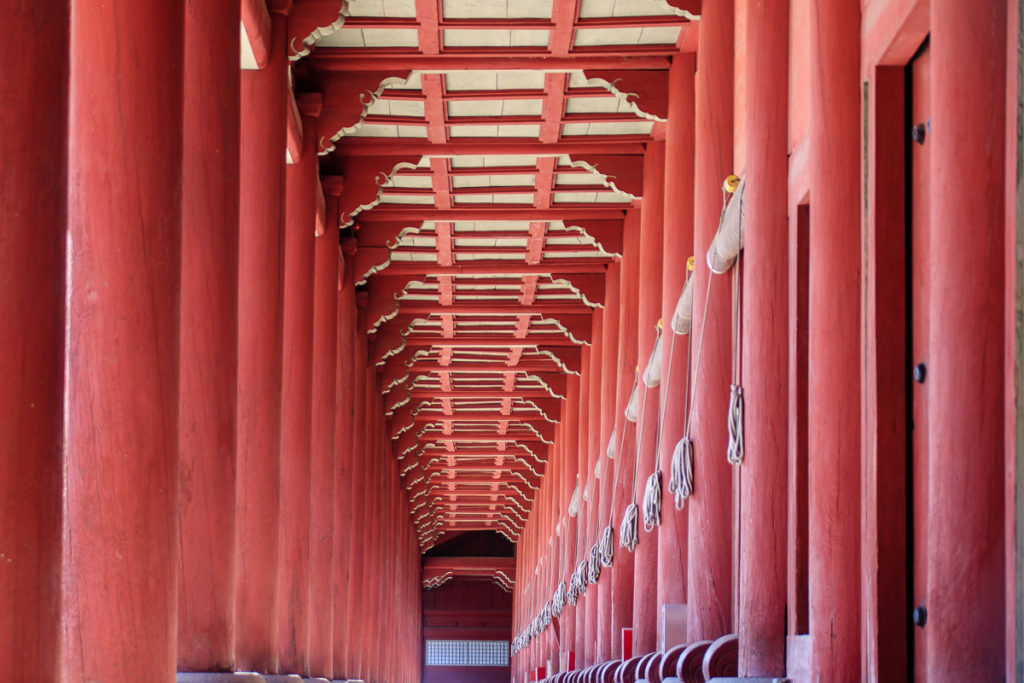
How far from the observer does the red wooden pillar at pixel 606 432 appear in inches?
594

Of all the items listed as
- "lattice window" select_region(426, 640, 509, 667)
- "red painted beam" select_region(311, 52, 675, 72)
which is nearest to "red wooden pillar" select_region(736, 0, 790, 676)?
"red painted beam" select_region(311, 52, 675, 72)

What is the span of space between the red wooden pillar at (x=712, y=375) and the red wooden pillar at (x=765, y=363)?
144 cm

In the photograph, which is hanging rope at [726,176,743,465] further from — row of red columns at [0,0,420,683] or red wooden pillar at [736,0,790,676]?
row of red columns at [0,0,420,683]

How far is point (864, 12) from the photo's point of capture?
559cm

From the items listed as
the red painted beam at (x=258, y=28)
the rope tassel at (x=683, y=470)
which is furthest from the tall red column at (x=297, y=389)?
the rope tassel at (x=683, y=470)

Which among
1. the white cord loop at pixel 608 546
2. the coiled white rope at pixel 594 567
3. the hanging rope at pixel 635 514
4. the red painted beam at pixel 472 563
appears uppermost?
the hanging rope at pixel 635 514

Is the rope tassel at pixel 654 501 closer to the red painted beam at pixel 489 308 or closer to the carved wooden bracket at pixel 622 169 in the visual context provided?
the carved wooden bracket at pixel 622 169

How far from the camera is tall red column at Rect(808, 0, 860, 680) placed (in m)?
5.28

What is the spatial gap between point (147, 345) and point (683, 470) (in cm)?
396

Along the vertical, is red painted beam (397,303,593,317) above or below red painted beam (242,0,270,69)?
below

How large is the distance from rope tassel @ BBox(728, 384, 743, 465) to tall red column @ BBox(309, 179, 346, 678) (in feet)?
21.9

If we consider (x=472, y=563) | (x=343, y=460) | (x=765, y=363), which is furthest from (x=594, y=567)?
(x=472, y=563)

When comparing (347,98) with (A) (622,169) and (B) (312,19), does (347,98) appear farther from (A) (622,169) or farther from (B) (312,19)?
(A) (622,169)

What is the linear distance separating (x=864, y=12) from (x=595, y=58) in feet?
19.0
